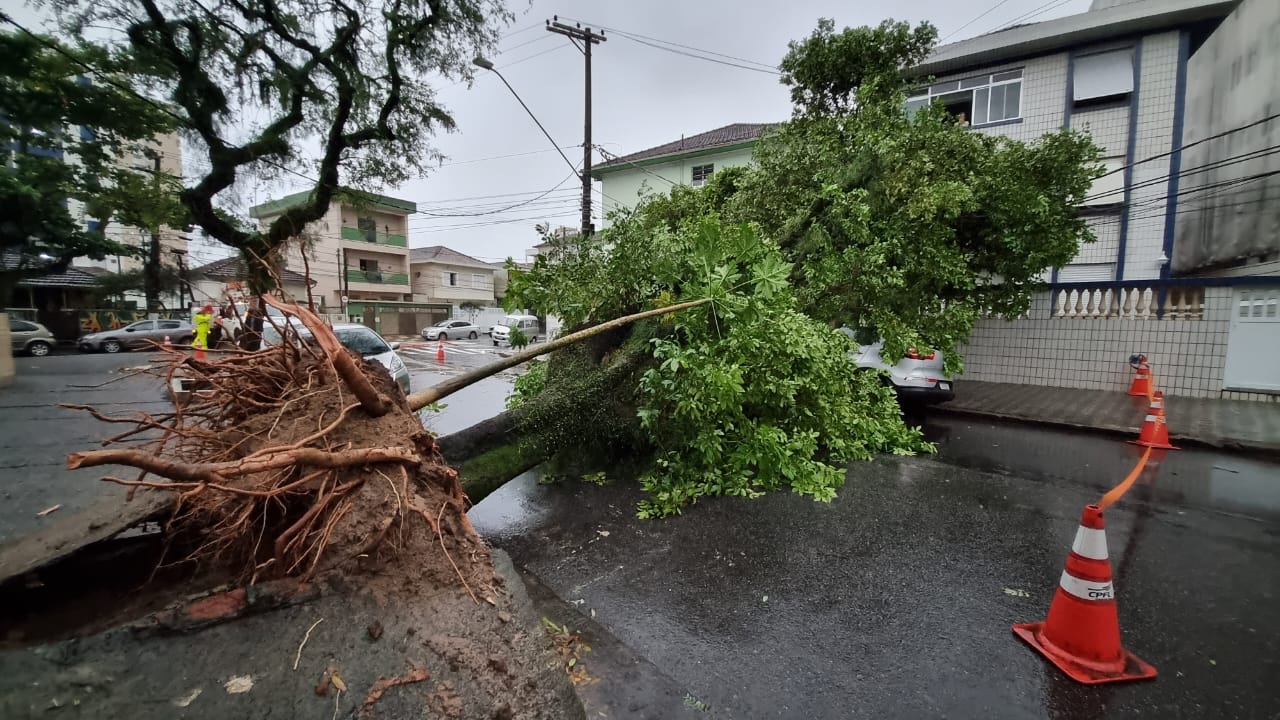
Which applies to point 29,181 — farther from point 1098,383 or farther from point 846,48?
Answer: point 1098,383

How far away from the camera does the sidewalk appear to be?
5.68m

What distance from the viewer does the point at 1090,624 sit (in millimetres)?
2219

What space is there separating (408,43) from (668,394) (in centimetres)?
801

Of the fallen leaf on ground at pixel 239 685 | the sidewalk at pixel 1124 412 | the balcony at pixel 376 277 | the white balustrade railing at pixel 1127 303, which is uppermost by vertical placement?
the balcony at pixel 376 277

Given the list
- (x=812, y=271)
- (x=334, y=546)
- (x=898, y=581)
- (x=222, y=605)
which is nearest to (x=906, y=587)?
(x=898, y=581)

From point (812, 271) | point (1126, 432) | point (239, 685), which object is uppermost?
point (812, 271)

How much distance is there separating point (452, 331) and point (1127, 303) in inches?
1133

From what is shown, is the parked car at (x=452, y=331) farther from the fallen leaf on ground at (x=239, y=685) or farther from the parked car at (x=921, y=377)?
the fallen leaf on ground at (x=239, y=685)

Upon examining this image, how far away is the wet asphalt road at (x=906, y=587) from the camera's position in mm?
2068

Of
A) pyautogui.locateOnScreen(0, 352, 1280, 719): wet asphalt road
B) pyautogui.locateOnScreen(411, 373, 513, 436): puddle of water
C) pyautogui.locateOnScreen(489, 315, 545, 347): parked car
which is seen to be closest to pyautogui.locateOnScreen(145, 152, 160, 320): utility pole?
pyautogui.locateOnScreen(0, 352, 1280, 719): wet asphalt road

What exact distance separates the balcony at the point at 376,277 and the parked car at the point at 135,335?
39.8ft

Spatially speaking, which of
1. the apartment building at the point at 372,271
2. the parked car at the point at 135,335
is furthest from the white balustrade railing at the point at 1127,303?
the apartment building at the point at 372,271

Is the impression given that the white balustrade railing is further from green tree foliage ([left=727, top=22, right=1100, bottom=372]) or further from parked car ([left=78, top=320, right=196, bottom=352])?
parked car ([left=78, top=320, right=196, bottom=352])

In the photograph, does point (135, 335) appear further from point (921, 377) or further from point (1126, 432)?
point (1126, 432)
